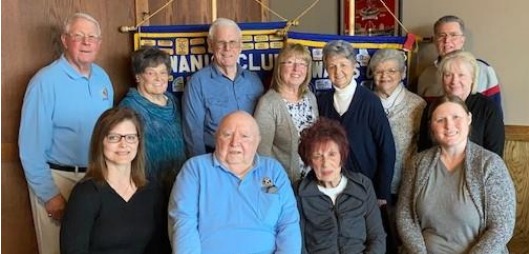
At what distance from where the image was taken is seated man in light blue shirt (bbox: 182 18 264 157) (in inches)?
112

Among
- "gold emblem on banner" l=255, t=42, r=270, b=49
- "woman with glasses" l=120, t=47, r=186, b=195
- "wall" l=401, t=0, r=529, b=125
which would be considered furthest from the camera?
"wall" l=401, t=0, r=529, b=125

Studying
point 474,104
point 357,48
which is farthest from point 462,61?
point 357,48

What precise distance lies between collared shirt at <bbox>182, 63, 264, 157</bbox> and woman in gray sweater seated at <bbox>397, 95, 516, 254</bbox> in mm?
943

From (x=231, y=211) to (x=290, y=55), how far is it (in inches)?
36.7

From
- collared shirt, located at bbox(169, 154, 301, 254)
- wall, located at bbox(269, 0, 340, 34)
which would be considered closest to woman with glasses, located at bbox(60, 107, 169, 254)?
collared shirt, located at bbox(169, 154, 301, 254)

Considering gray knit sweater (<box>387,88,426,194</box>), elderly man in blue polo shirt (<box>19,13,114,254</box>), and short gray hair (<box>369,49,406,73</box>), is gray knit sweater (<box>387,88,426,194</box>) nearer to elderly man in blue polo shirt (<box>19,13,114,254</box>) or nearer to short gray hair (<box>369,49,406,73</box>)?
short gray hair (<box>369,49,406,73</box>)

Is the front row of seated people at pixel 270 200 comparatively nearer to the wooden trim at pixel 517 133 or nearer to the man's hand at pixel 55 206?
the man's hand at pixel 55 206

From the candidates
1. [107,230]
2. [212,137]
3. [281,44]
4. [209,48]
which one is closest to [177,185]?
[107,230]

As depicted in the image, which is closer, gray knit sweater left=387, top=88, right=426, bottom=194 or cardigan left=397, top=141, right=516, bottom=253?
cardigan left=397, top=141, right=516, bottom=253

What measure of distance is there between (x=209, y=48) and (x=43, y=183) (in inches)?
42.6

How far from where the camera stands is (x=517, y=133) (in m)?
3.42

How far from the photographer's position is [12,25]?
101 inches

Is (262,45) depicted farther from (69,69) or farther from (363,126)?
(69,69)

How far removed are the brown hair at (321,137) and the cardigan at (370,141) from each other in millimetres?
441
